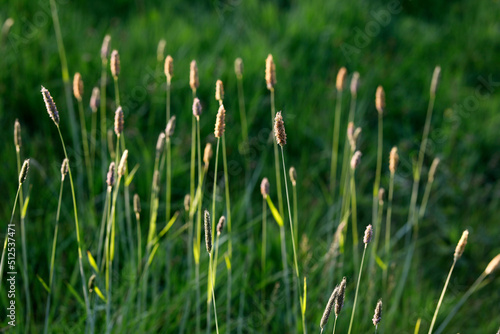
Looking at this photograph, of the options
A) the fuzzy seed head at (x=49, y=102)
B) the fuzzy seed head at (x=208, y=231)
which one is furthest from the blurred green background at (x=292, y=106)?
the fuzzy seed head at (x=49, y=102)

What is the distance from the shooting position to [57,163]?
2.27 m

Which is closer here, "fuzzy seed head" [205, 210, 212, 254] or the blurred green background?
"fuzzy seed head" [205, 210, 212, 254]

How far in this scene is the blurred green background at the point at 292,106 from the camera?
81.5 inches

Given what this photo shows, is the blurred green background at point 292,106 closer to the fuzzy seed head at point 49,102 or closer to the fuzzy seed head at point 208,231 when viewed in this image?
the fuzzy seed head at point 208,231

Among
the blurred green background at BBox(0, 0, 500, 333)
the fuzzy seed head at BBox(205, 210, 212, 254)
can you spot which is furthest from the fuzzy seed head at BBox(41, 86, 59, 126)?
the blurred green background at BBox(0, 0, 500, 333)

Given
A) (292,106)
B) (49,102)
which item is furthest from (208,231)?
(292,106)

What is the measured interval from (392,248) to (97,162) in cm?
138

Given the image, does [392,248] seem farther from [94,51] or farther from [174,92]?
[94,51]

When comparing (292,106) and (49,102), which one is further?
(292,106)

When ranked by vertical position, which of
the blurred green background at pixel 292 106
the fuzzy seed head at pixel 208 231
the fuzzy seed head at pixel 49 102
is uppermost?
the fuzzy seed head at pixel 49 102

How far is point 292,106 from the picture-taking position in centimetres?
288

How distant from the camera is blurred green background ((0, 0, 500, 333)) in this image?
81.5 inches

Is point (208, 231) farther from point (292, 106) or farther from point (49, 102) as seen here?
point (292, 106)

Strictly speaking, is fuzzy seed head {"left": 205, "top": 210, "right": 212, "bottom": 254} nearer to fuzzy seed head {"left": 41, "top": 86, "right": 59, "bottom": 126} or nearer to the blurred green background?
fuzzy seed head {"left": 41, "top": 86, "right": 59, "bottom": 126}
